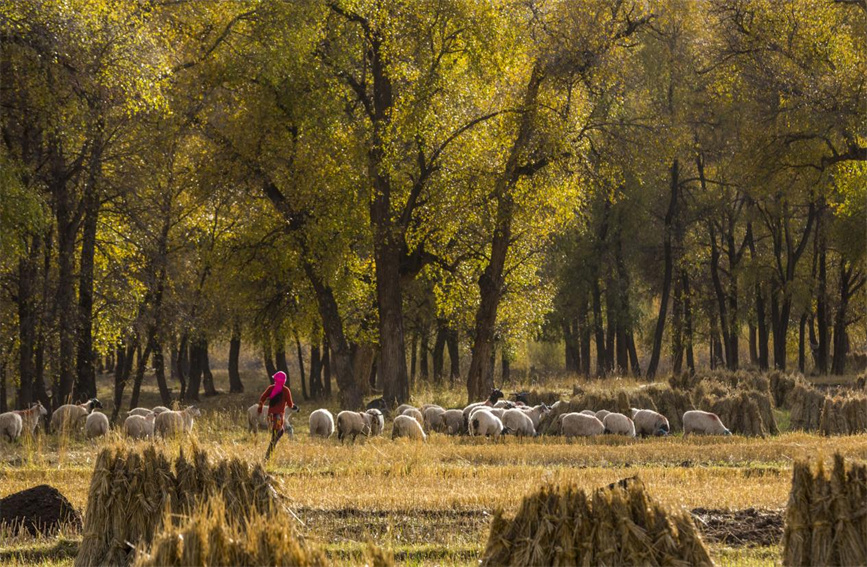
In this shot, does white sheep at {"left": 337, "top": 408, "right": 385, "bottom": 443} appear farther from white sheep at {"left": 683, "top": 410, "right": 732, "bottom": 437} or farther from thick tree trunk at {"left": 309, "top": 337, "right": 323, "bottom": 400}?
thick tree trunk at {"left": 309, "top": 337, "right": 323, "bottom": 400}

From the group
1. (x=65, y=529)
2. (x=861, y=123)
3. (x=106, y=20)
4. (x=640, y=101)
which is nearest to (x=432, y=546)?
(x=65, y=529)

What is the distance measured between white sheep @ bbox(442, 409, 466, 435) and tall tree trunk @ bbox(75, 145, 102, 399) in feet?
35.2

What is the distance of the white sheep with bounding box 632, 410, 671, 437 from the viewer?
29047 mm

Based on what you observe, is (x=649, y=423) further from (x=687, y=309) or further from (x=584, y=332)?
(x=584, y=332)

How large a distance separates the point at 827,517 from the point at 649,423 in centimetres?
1881

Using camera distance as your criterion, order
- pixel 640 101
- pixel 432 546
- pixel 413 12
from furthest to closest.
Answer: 1. pixel 640 101
2. pixel 413 12
3. pixel 432 546

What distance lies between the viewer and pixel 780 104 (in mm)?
36000

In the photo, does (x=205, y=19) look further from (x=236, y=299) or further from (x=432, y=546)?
(x=432, y=546)

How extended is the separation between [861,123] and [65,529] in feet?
87.2

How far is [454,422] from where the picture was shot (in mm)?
30375

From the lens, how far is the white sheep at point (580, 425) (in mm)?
27984

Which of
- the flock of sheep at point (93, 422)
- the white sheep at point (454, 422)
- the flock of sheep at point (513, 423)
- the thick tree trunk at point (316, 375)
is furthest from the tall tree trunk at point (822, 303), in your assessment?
the flock of sheep at point (93, 422)

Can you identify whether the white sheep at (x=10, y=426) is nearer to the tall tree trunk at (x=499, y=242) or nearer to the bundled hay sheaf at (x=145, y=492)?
the tall tree trunk at (x=499, y=242)

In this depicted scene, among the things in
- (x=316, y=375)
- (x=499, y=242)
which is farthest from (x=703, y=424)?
(x=316, y=375)
